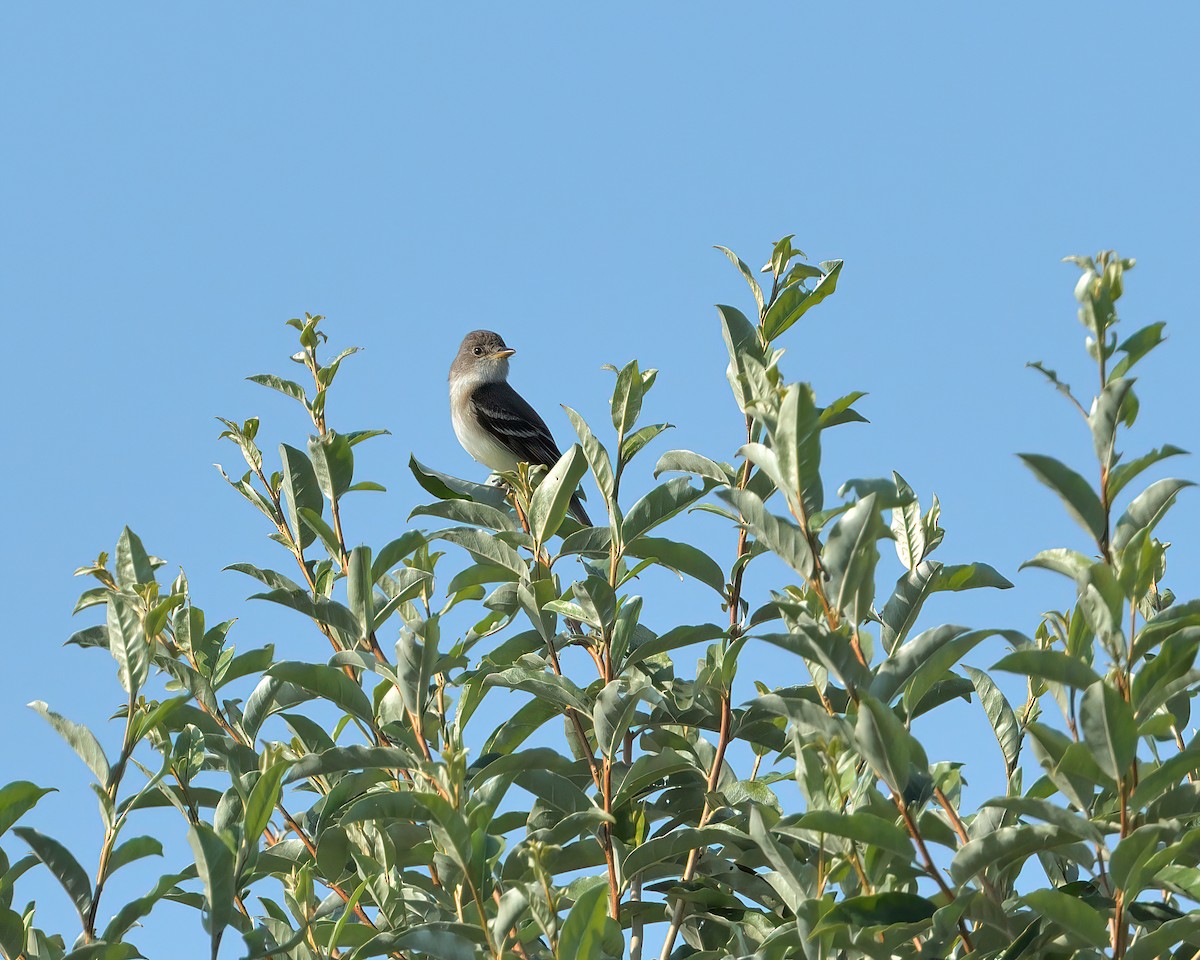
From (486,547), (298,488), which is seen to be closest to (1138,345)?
(486,547)

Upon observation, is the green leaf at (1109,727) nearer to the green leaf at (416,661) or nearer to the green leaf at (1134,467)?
the green leaf at (1134,467)

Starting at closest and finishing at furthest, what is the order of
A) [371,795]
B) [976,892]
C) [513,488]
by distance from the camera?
1. [976,892]
2. [371,795]
3. [513,488]

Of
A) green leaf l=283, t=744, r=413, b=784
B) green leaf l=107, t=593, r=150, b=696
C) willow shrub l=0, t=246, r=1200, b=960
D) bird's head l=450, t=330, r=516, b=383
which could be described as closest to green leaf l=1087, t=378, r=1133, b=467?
willow shrub l=0, t=246, r=1200, b=960

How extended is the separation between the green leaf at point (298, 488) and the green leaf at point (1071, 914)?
2.62 m

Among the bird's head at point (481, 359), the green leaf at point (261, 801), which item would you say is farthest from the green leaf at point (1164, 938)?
the bird's head at point (481, 359)

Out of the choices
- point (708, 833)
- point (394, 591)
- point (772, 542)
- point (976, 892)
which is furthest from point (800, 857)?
point (394, 591)

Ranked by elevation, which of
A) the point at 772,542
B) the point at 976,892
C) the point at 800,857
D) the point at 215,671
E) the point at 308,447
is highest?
the point at 308,447

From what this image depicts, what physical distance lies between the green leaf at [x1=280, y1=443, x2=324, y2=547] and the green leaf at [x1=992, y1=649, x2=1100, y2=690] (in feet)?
8.05

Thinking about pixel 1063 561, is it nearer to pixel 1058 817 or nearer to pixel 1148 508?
pixel 1148 508

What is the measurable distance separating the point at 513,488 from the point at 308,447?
0.79 m

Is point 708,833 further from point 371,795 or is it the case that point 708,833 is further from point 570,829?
point 371,795

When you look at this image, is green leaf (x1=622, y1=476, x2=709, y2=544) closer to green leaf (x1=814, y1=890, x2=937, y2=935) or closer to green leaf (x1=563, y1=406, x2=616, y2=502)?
green leaf (x1=563, y1=406, x2=616, y2=502)

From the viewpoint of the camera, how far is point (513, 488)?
4875 mm

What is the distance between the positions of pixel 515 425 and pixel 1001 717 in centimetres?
1027
